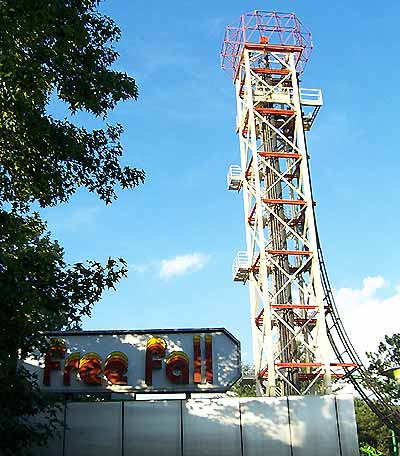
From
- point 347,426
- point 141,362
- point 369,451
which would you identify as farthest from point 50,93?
point 369,451

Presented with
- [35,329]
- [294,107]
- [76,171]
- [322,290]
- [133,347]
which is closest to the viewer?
[35,329]

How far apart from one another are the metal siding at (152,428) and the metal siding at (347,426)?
15.3ft

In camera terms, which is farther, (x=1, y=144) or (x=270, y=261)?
(x=270, y=261)

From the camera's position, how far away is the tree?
39.3 ft

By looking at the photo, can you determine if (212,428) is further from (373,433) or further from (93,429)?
(373,433)

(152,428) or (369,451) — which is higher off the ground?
(152,428)

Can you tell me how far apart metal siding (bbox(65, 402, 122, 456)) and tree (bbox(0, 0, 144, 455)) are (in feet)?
7.47

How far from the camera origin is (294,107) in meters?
41.2

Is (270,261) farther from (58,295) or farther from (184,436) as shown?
(58,295)

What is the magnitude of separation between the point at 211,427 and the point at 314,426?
2965 millimetres

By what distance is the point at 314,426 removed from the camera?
Result: 16781mm

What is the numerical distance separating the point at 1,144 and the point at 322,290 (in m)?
27.5

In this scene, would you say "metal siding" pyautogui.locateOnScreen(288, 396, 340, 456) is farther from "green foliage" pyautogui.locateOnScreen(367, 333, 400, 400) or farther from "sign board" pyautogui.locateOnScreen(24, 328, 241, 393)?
"green foliage" pyautogui.locateOnScreen(367, 333, 400, 400)

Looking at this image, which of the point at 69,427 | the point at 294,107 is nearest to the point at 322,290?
the point at 294,107
